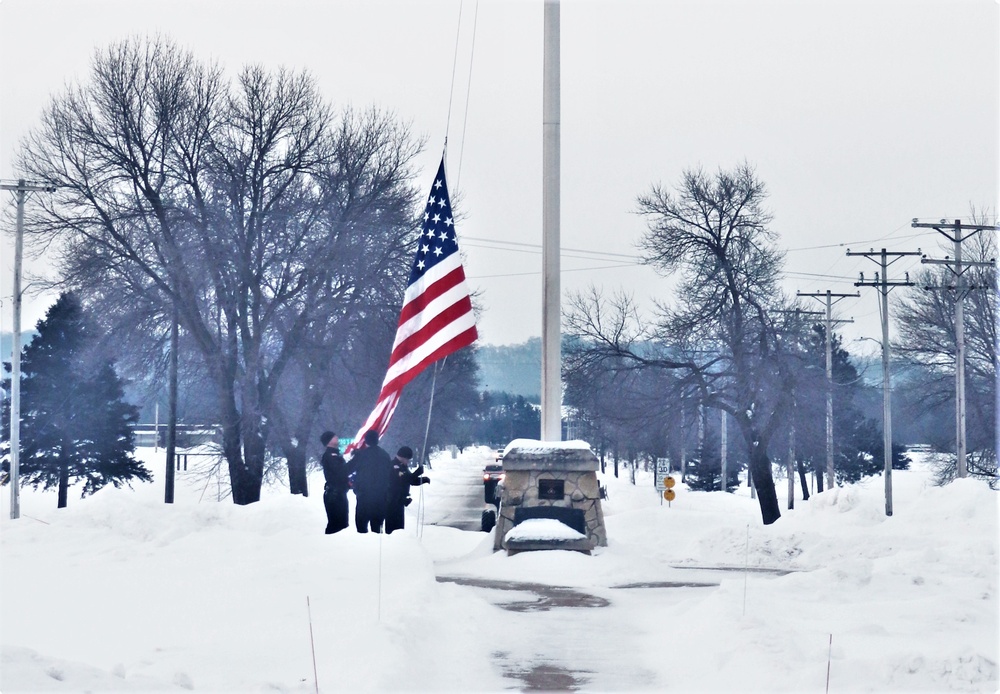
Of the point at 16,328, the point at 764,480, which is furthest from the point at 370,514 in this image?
the point at 764,480

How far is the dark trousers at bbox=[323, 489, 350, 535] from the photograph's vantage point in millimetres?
14353

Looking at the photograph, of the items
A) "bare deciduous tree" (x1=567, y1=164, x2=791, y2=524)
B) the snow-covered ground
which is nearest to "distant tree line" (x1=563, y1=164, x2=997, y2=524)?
"bare deciduous tree" (x1=567, y1=164, x2=791, y2=524)

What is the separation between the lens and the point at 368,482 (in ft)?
45.5

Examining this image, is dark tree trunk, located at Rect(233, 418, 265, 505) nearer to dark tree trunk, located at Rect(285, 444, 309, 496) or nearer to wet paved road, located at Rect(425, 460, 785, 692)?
dark tree trunk, located at Rect(285, 444, 309, 496)

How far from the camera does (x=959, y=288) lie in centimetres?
3816

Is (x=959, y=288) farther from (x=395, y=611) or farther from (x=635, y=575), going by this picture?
(x=395, y=611)

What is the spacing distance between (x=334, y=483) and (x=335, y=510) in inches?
24.9

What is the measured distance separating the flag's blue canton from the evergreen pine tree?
1211 inches

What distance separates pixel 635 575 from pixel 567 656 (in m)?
6.54

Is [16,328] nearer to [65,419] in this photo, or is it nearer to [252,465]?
[252,465]

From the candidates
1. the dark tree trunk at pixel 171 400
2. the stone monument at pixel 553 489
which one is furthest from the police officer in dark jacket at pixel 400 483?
the dark tree trunk at pixel 171 400

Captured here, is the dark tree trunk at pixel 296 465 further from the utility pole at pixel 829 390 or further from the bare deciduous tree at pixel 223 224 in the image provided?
the utility pole at pixel 829 390

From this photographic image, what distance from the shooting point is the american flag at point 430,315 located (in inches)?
580

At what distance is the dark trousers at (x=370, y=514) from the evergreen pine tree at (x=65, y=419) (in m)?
31.6
